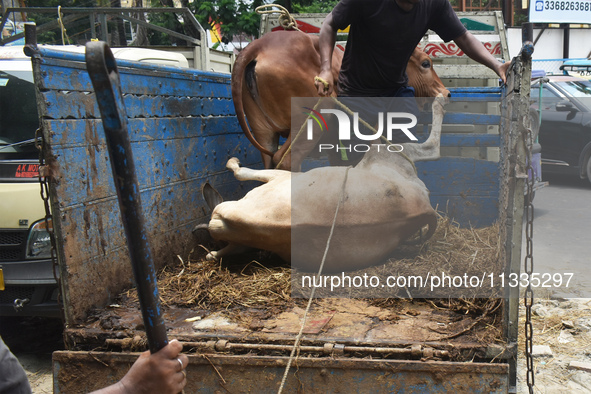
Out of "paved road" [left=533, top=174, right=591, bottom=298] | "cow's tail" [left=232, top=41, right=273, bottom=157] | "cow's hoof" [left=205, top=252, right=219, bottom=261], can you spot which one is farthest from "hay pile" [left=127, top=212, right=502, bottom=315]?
"paved road" [left=533, top=174, right=591, bottom=298]

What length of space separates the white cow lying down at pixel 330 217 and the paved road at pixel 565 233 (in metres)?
2.39

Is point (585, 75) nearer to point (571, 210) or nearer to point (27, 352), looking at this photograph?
point (571, 210)

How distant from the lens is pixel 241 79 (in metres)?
4.23

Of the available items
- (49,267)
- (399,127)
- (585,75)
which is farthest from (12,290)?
(585,75)

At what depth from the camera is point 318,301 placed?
2877 mm

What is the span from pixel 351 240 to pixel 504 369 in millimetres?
1199

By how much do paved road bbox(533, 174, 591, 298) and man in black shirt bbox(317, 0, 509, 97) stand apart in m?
2.41

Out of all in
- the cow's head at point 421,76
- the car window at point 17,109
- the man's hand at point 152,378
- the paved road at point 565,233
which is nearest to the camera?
the man's hand at point 152,378


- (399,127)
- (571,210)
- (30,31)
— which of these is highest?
(30,31)

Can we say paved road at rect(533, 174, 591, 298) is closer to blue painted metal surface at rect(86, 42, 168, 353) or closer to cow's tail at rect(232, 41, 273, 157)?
cow's tail at rect(232, 41, 273, 157)

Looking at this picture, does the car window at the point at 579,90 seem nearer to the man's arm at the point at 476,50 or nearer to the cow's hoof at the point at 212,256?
the man's arm at the point at 476,50

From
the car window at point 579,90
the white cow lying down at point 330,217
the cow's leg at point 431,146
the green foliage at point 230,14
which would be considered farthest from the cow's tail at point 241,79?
the car window at point 579,90

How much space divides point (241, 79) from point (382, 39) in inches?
44.4

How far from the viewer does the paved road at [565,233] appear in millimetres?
5594
